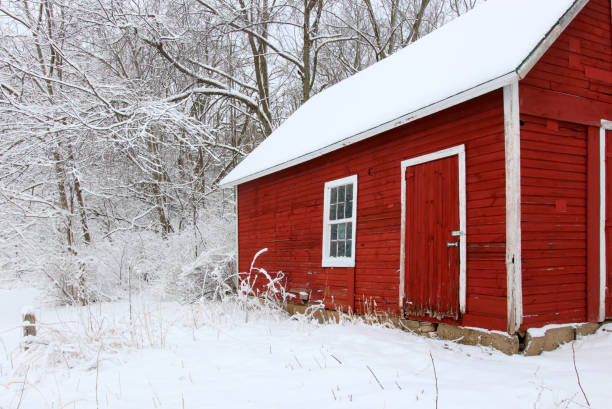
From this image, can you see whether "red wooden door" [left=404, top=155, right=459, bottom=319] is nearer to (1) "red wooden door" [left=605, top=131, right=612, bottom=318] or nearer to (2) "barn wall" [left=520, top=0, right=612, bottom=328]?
(2) "barn wall" [left=520, top=0, right=612, bottom=328]

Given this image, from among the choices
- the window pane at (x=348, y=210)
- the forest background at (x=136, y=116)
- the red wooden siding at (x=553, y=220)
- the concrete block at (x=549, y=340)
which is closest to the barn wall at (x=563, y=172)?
the red wooden siding at (x=553, y=220)

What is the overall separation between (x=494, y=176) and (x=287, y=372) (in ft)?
10.9

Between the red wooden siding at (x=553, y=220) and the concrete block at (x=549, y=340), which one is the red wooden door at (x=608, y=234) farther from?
the concrete block at (x=549, y=340)

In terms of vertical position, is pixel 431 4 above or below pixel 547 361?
above

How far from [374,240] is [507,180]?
104 inches

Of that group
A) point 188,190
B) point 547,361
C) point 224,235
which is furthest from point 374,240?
point 188,190

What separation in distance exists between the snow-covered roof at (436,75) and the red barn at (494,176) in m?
0.03

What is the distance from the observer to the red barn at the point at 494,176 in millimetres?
5422

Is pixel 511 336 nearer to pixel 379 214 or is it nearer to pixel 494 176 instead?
pixel 494 176

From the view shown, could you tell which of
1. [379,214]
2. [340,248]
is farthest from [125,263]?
[379,214]

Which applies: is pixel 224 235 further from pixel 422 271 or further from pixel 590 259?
pixel 590 259

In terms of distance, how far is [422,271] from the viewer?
6.47m

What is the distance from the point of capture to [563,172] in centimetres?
580

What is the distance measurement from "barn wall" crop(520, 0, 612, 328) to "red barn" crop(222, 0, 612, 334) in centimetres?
2
